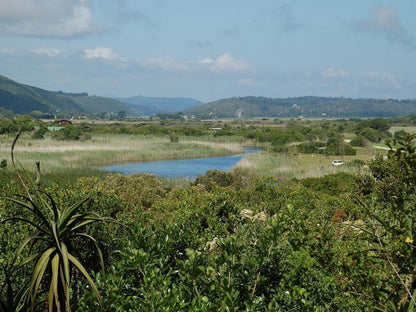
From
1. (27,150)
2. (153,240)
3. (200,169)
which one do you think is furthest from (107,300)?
(27,150)

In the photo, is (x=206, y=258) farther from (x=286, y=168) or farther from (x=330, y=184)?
(x=286, y=168)

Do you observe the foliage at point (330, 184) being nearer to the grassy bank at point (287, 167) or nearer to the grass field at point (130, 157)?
the grassy bank at point (287, 167)

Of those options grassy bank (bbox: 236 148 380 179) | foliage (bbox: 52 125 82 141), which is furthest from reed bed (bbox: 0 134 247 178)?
grassy bank (bbox: 236 148 380 179)

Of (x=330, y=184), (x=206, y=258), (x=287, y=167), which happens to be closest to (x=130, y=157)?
(x=287, y=167)

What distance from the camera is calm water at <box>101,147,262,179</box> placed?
2808cm

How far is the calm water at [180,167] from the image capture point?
2808cm

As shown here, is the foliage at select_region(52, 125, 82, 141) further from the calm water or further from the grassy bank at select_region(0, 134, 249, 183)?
the calm water

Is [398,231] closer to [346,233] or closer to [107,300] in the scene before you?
[107,300]

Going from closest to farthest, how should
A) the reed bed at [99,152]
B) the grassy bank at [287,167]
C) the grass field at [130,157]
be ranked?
1. the grass field at [130,157]
2. the grassy bank at [287,167]
3. the reed bed at [99,152]

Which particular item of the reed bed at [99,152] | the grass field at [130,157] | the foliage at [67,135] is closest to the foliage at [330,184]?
the grass field at [130,157]

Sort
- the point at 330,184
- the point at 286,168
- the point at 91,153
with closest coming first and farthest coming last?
the point at 330,184 → the point at 286,168 → the point at 91,153

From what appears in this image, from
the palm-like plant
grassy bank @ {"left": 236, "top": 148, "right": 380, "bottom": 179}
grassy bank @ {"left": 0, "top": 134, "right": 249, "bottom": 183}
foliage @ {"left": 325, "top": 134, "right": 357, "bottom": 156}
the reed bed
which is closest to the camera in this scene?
the palm-like plant

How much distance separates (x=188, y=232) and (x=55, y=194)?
1942 millimetres

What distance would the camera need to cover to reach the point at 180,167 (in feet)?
105
